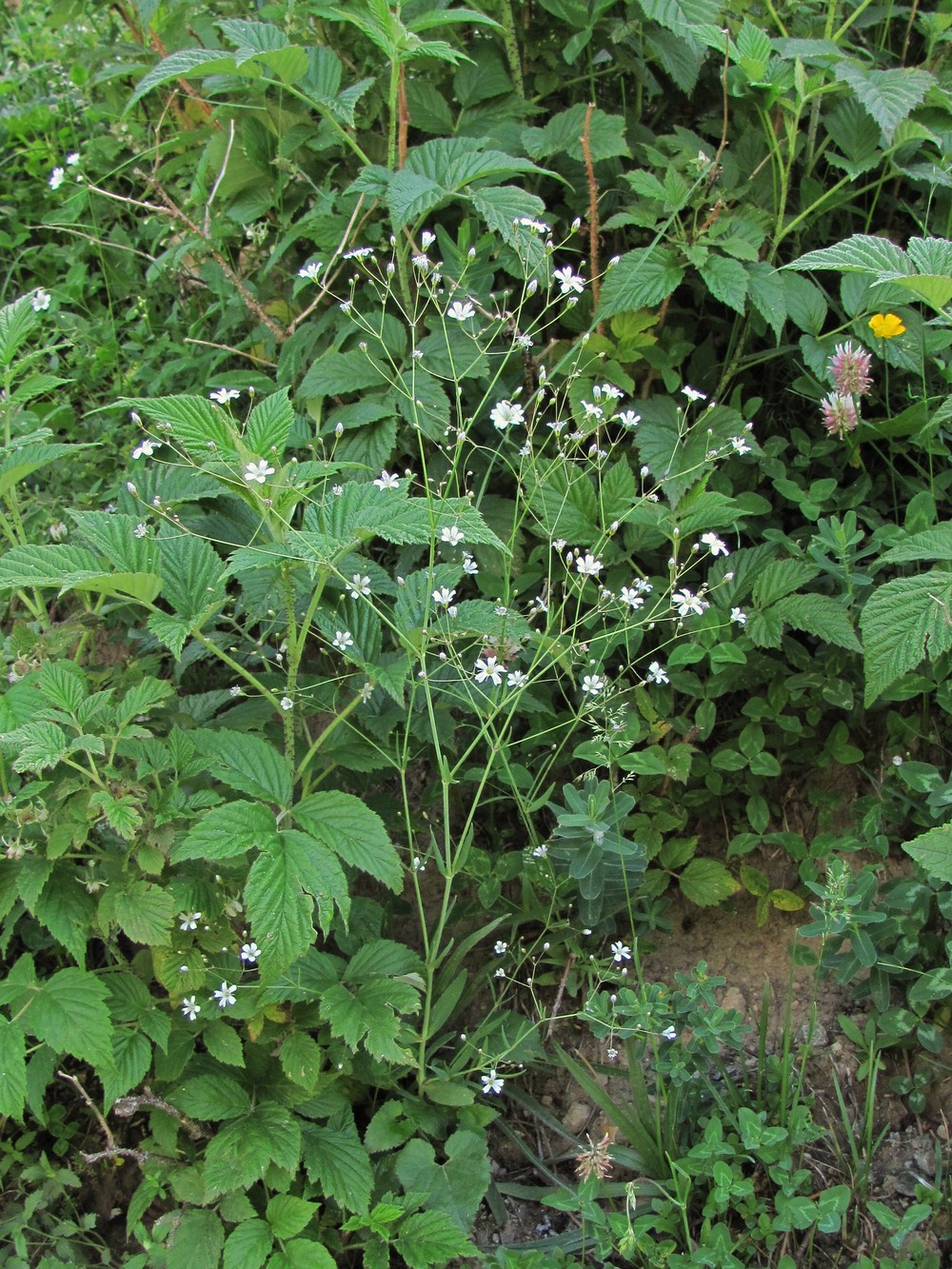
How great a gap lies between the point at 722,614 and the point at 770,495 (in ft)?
1.48

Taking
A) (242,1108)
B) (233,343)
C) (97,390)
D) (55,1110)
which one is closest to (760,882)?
(242,1108)

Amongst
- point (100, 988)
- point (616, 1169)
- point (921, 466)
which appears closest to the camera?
point (100, 988)

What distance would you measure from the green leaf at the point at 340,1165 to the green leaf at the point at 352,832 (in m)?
0.51

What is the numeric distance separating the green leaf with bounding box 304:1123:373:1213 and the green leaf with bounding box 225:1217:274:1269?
0.11 meters

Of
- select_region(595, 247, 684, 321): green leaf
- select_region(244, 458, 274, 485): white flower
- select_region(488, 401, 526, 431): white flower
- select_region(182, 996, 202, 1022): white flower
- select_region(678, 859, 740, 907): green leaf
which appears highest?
select_region(244, 458, 274, 485): white flower

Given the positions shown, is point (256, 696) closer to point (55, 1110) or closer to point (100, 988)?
point (100, 988)

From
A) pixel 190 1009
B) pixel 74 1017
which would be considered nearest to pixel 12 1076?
pixel 74 1017

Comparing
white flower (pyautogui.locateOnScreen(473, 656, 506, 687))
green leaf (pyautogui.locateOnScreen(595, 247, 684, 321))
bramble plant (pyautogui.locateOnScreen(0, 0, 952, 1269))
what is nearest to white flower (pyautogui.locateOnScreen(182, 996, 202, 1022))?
bramble plant (pyautogui.locateOnScreen(0, 0, 952, 1269))

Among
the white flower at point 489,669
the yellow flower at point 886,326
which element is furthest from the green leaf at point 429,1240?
the yellow flower at point 886,326

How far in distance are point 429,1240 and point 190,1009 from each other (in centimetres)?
55

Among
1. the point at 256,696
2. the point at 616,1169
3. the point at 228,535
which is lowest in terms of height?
the point at 616,1169

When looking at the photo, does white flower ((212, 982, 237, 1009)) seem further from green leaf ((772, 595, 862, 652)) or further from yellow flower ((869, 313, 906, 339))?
yellow flower ((869, 313, 906, 339))

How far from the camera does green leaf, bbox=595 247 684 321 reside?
2.26 meters

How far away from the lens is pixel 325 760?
2.10 m
